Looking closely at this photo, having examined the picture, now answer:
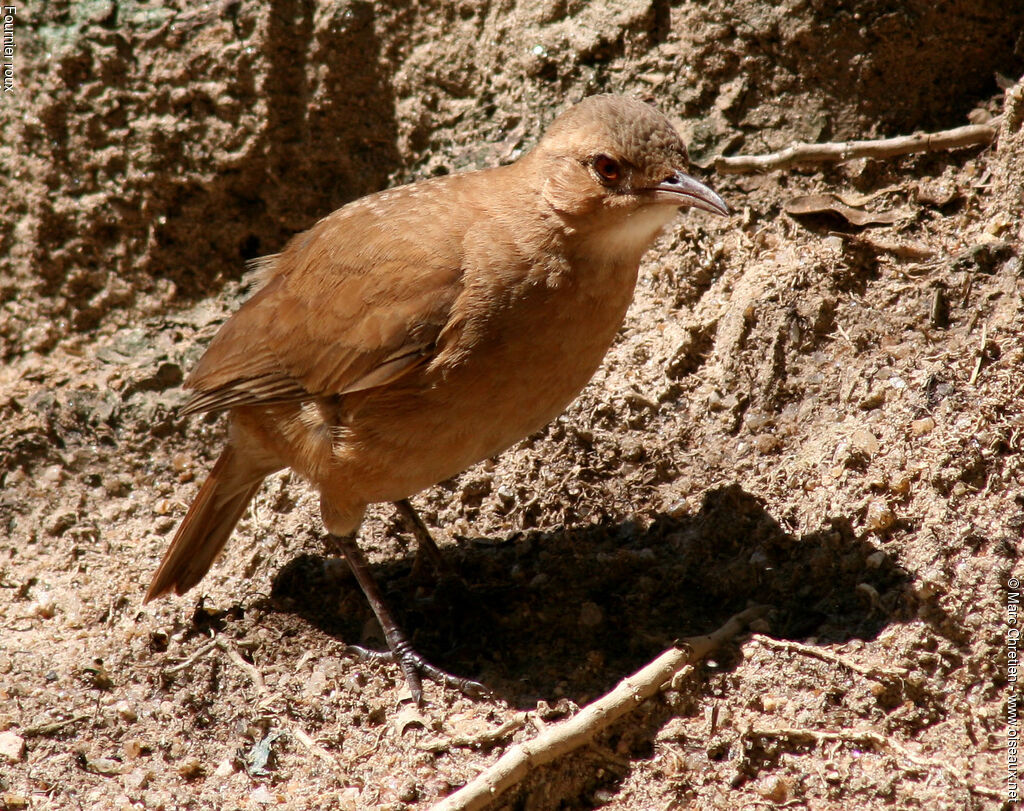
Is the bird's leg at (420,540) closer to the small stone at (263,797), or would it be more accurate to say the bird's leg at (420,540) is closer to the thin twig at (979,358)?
the small stone at (263,797)

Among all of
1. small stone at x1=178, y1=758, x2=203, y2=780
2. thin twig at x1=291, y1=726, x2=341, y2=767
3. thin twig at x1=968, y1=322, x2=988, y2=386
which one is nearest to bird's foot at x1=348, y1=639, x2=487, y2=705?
thin twig at x1=291, y1=726, x2=341, y2=767

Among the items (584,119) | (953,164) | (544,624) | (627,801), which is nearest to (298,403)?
(544,624)

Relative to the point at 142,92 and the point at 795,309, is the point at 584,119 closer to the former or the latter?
the point at 795,309

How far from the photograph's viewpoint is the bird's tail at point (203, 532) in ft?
16.7

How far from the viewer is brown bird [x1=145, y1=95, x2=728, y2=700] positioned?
421cm

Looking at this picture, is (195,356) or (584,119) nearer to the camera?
(584,119)

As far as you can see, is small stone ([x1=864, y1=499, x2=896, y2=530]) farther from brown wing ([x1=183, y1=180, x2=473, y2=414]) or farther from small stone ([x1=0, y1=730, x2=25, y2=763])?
small stone ([x1=0, y1=730, x2=25, y2=763])

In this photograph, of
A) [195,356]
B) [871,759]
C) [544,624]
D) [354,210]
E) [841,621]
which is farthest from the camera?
[195,356]

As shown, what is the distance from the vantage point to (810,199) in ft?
17.6

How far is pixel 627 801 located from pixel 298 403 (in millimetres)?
2147

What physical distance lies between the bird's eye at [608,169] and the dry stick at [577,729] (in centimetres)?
181

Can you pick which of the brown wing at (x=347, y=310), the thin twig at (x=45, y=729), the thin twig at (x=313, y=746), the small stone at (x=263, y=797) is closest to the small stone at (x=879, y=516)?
the brown wing at (x=347, y=310)

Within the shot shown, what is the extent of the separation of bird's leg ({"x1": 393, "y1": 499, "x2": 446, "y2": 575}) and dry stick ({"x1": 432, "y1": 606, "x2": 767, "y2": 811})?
3.90ft

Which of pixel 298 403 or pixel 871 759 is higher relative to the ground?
pixel 298 403
